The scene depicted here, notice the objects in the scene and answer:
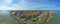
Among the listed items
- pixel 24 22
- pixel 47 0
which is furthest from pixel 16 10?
pixel 47 0

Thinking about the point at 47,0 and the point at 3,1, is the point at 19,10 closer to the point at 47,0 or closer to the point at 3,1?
the point at 3,1

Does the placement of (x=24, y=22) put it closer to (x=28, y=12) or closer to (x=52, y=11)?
(x=28, y=12)

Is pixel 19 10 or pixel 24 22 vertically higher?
pixel 19 10

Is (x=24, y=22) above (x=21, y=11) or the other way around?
the other way around

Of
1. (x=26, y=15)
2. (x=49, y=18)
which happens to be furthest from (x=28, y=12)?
(x=49, y=18)

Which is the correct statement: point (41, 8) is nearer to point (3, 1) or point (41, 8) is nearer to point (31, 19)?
point (31, 19)
